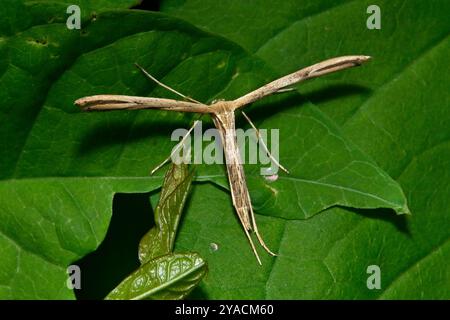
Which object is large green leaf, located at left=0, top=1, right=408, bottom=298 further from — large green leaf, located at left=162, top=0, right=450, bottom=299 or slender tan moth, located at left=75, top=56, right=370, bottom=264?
large green leaf, located at left=162, top=0, right=450, bottom=299

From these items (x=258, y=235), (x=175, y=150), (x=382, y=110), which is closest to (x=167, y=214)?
(x=175, y=150)

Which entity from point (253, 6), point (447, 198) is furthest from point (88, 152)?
point (447, 198)

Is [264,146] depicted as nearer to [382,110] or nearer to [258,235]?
[258,235]

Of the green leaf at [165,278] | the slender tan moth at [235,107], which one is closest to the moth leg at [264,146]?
the slender tan moth at [235,107]

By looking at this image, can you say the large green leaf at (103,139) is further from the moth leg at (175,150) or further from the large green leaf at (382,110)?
the large green leaf at (382,110)

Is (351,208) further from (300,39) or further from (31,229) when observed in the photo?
(31,229)
